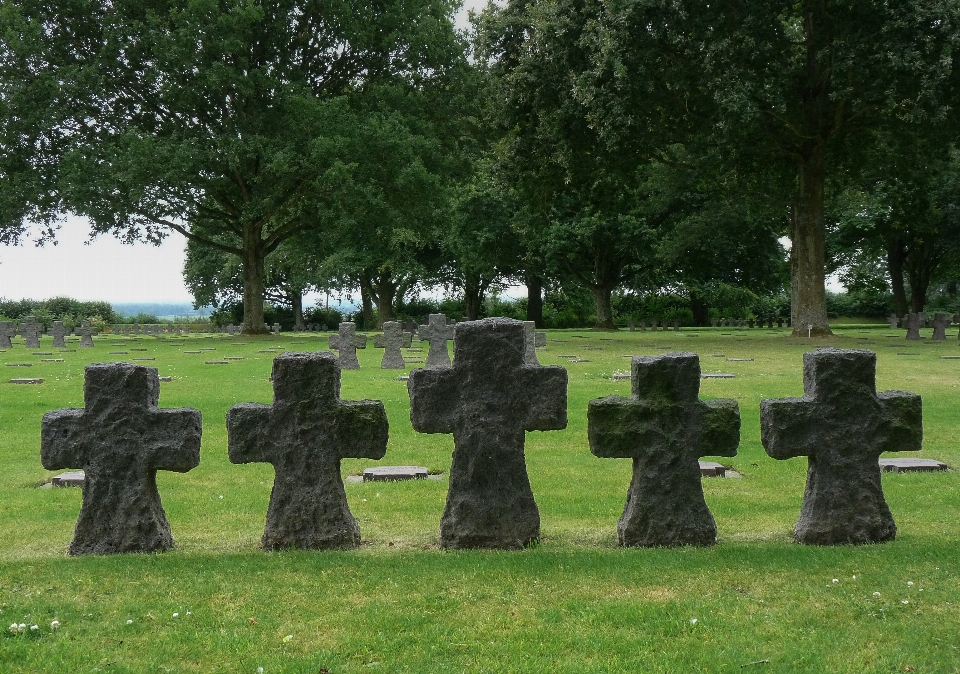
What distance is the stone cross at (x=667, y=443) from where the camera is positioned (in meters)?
5.70

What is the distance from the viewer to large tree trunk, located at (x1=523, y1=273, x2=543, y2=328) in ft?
180

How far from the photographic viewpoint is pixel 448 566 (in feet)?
17.1

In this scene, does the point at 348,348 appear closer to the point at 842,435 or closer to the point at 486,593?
the point at 842,435

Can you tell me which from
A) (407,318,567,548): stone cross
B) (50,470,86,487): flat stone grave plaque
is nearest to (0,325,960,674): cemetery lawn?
(50,470,86,487): flat stone grave plaque

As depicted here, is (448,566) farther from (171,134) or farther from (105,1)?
(105,1)

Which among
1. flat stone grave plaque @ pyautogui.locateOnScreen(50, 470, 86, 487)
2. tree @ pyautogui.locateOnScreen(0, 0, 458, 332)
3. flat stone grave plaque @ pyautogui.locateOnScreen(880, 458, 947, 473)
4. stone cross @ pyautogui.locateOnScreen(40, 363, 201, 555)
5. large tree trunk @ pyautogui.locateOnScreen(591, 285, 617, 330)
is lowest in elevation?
flat stone grave plaque @ pyautogui.locateOnScreen(50, 470, 86, 487)

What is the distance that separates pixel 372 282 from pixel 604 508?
169 ft

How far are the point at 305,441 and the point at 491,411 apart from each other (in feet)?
4.09

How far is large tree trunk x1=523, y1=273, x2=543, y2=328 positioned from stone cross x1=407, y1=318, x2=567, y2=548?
48620mm

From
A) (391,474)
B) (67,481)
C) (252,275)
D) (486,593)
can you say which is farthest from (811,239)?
(486,593)

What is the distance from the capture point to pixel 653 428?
225 inches

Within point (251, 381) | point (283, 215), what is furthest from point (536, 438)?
point (283, 215)

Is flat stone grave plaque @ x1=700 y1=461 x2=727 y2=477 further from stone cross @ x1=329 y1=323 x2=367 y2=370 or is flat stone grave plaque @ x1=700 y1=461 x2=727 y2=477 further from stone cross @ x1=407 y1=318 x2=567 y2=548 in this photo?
stone cross @ x1=329 y1=323 x2=367 y2=370

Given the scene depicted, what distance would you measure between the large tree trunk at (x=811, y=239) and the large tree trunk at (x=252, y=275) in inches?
912
